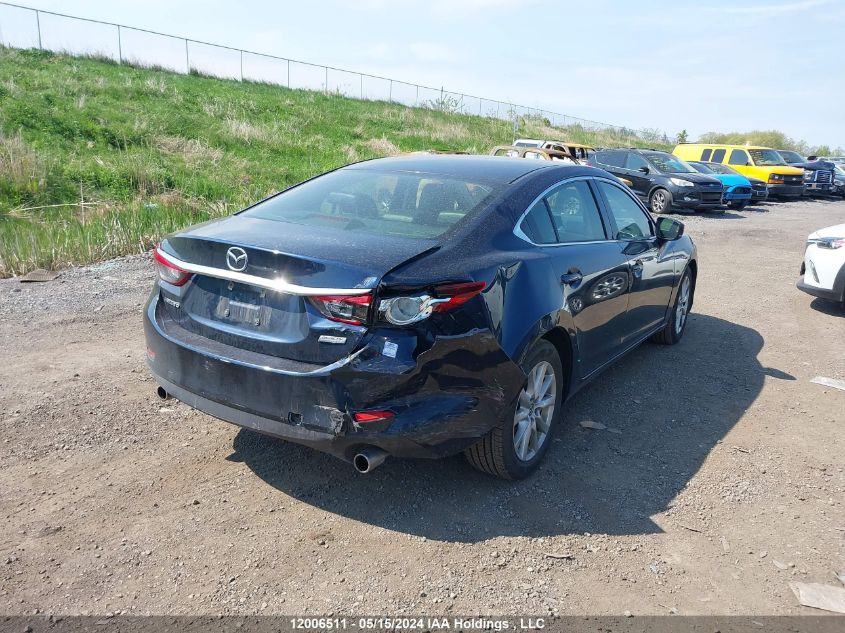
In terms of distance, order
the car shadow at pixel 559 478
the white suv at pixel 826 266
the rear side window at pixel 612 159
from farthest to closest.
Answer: the rear side window at pixel 612 159 → the white suv at pixel 826 266 → the car shadow at pixel 559 478

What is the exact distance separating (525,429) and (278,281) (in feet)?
5.19

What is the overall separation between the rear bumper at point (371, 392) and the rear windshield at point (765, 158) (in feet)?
85.5

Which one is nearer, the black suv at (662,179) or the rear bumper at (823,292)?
the rear bumper at (823,292)

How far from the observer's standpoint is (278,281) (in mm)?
3152

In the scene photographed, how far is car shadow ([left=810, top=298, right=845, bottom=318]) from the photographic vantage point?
826 centimetres

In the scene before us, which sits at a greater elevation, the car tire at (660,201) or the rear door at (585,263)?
the rear door at (585,263)

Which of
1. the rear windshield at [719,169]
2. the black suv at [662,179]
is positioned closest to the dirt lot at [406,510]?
the black suv at [662,179]

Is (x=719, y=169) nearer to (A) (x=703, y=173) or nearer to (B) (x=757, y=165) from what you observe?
(A) (x=703, y=173)

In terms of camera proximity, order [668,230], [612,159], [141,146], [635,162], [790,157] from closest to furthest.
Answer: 1. [668,230]
2. [141,146]
3. [635,162]
4. [612,159]
5. [790,157]

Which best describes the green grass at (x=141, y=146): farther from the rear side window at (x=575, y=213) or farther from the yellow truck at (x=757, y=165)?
the yellow truck at (x=757, y=165)

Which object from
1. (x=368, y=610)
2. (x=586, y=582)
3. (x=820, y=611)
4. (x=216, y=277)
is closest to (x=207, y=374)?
(x=216, y=277)

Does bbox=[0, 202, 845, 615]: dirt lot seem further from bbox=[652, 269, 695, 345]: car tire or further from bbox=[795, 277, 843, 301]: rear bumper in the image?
bbox=[795, 277, 843, 301]: rear bumper

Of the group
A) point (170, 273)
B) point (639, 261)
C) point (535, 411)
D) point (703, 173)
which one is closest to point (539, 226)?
point (535, 411)

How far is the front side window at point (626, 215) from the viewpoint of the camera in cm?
509
